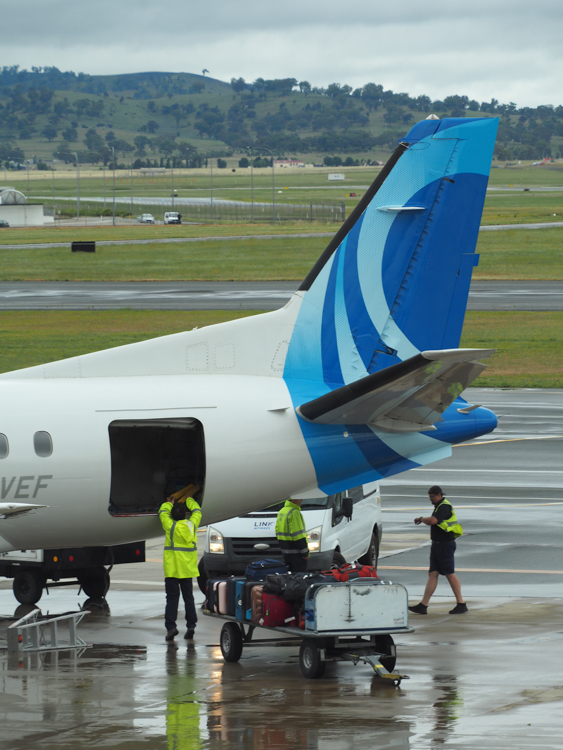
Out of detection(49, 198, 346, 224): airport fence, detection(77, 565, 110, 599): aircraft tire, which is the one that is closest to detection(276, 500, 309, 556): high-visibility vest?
detection(77, 565, 110, 599): aircraft tire

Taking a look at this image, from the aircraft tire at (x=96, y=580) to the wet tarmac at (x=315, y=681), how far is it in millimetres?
233

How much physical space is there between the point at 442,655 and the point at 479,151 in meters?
7.06

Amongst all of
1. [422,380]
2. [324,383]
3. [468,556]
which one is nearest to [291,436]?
[324,383]

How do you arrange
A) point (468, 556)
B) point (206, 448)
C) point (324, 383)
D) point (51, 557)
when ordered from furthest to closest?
point (468, 556) < point (51, 557) < point (324, 383) < point (206, 448)

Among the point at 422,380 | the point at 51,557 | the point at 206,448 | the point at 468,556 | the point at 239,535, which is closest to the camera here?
the point at 422,380

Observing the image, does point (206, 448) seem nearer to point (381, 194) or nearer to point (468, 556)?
point (381, 194)

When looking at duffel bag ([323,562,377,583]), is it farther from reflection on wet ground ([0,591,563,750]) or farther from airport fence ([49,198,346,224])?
airport fence ([49,198,346,224])

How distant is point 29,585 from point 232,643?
15.6ft

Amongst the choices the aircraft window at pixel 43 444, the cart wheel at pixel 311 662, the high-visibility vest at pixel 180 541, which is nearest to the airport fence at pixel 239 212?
the high-visibility vest at pixel 180 541

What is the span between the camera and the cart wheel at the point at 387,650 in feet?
43.0

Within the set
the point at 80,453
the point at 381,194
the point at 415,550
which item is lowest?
the point at 415,550

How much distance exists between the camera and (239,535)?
706 inches

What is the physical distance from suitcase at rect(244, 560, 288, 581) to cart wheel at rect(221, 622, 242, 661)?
75cm

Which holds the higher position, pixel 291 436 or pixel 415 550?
pixel 291 436
